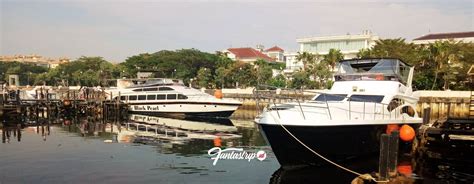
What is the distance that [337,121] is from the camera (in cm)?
1352

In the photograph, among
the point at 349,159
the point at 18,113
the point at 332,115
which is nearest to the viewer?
the point at 332,115

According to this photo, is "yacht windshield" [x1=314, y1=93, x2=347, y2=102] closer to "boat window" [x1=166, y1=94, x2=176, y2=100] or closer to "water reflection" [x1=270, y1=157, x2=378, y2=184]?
"water reflection" [x1=270, y1=157, x2=378, y2=184]

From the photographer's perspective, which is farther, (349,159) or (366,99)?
(366,99)

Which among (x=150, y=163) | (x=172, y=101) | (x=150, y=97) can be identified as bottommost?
(x=150, y=163)

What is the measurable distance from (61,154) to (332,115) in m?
12.3

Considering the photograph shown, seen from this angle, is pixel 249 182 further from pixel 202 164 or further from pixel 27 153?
pixel 27 153

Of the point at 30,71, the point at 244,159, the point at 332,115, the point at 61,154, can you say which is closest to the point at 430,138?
the point at 332,115

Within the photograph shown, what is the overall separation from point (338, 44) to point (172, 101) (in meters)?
51.5

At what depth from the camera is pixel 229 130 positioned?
27.3 meters

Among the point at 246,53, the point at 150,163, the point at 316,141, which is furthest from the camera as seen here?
the point at 246,53

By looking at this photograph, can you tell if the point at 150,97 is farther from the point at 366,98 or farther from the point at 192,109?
the point at 366,98

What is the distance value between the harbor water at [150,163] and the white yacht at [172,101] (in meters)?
11.8

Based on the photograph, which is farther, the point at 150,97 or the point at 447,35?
the point at 447,35

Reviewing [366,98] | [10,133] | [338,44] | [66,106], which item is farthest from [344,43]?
[10,133]
